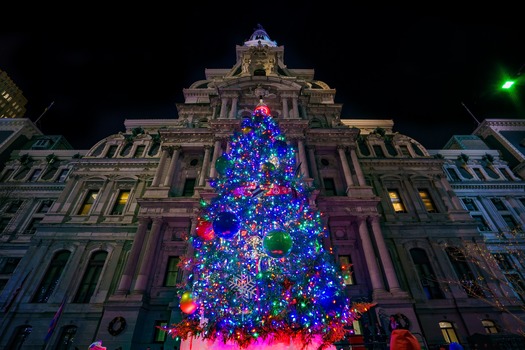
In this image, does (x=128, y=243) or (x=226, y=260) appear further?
(x=128, y=243)

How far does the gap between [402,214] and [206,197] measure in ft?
48.3

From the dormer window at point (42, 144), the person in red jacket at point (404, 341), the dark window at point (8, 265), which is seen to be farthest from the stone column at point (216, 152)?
the dormer window at point (42, 144)

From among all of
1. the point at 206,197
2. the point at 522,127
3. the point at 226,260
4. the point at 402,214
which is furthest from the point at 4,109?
the point at 522,127

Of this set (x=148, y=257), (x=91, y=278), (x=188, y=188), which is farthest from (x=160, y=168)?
(x=91, y=278)

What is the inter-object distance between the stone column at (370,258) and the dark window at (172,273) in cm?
1147

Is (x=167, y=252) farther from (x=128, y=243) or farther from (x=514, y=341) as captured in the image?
(x=514, y=341)

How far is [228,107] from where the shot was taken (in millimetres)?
22938

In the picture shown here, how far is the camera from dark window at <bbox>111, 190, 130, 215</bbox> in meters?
19.8

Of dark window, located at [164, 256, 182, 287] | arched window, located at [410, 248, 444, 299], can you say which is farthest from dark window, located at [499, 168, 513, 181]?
dark window, located at [164, 256, 182, 287]

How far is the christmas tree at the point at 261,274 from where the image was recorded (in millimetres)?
8086

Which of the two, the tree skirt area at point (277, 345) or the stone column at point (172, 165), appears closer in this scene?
the tree skirt area at point (277, 345)

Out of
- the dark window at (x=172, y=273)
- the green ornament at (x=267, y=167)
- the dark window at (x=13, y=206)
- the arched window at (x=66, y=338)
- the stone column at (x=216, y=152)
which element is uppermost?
the stone column at (x=216, y=152)

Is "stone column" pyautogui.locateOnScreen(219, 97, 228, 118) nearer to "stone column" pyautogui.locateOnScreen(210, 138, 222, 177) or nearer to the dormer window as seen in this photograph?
"stone column" pyautogui.locateOnScreen(210, 138, 222, 177)

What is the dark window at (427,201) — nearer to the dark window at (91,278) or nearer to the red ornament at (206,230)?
the red ornament at (206,230)
